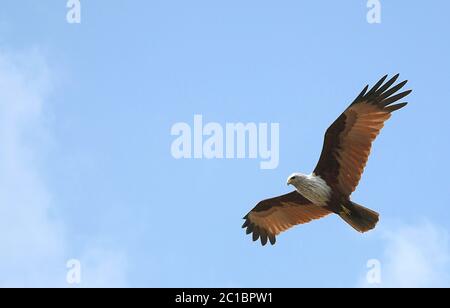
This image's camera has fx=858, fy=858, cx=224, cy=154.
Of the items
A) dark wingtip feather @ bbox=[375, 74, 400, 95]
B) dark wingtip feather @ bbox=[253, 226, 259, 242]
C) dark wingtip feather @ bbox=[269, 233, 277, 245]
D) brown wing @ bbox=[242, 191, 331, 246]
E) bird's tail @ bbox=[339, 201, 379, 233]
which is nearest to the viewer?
bird's tail @ bbox=[339, 201, 379, 233]

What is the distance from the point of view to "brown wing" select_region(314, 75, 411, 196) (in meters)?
15.1

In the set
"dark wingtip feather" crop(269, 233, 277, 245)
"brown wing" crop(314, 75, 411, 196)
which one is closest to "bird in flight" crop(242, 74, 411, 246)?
"brown wing" crop(314, 75, 411, 196)

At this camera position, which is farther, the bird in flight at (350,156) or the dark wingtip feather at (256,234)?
the dark wingtip feather at (256,234)

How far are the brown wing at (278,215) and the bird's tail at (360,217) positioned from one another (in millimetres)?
1046

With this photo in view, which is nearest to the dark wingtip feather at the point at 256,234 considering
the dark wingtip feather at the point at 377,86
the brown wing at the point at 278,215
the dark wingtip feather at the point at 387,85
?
the brown wing at the point at 278,215

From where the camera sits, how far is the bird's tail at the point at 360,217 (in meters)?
14.8

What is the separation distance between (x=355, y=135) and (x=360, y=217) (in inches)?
57.3

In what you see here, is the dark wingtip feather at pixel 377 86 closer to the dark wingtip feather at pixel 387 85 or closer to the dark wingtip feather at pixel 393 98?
the dark wingtip feather at pixel 387 85

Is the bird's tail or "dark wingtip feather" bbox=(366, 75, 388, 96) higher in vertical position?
"dark wingtip feather" bbox=(366, 75, 388, 96)

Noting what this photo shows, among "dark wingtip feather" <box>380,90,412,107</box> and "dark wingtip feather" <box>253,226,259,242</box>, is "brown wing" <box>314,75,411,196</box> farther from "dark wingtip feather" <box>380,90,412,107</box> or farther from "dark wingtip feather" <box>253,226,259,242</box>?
"dark wingtip feather" <box>253,226,259,242</box>

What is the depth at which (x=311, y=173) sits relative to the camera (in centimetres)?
1555

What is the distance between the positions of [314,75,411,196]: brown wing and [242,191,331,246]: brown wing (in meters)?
1.04

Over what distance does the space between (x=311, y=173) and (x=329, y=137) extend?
0.77m
